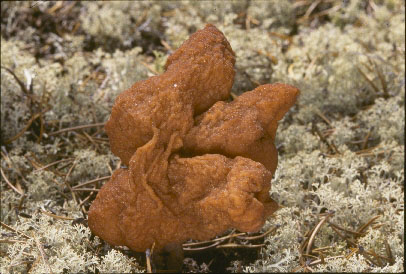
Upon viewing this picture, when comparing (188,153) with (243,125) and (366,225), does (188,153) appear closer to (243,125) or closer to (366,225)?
(243,125)

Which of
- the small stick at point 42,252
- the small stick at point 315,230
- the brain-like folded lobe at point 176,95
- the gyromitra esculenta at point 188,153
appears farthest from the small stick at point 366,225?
the small stick at point 42,252

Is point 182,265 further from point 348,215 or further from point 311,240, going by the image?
point 348,215

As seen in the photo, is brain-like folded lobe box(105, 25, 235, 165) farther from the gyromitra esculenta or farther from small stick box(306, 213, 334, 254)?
small stick box(306, 213, 334, 254)

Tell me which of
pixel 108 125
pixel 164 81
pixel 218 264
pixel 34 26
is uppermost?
pixel 164 81

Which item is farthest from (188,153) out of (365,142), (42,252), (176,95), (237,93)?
(365,142)

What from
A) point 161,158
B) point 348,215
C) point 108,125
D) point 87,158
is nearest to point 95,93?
point 87,158
